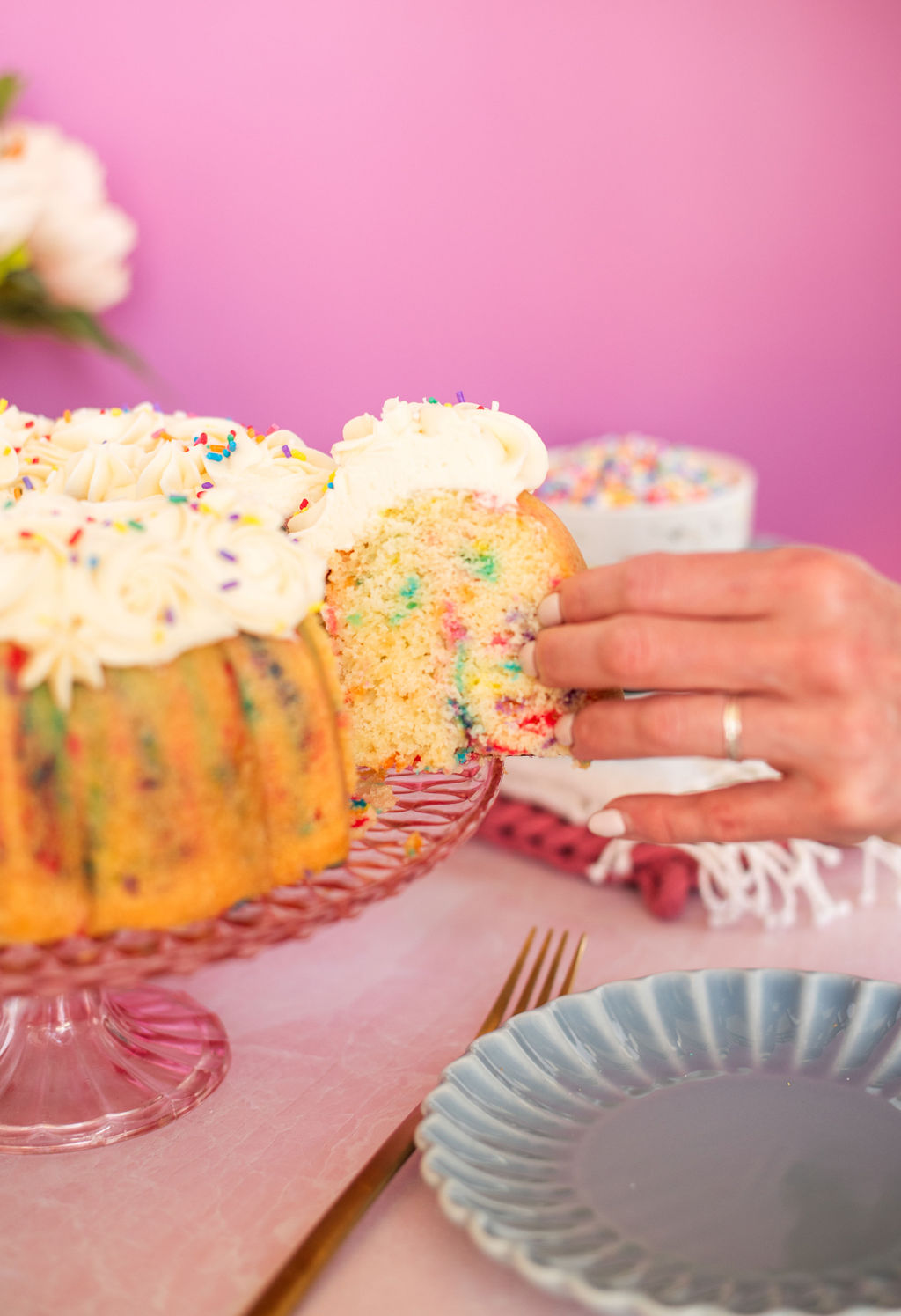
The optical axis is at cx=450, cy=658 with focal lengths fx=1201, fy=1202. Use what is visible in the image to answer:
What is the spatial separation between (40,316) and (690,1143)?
1711 millimetres

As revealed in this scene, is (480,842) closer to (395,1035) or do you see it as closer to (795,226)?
(395,1035)

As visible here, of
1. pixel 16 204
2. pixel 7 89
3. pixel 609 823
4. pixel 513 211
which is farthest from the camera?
pixel 513 211

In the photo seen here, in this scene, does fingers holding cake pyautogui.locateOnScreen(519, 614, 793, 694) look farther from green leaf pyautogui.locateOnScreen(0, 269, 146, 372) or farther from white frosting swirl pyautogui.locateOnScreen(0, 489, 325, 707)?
green leaf pyautogui.locateOnScreen(0, 269, 146, 372)

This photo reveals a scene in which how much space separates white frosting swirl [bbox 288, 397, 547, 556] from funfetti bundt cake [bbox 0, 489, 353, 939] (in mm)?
209

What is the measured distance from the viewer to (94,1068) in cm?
106

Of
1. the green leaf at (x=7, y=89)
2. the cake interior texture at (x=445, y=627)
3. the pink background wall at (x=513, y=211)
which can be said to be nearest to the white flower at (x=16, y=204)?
the green leaf at (x=7, y=89)

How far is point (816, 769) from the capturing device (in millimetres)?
875

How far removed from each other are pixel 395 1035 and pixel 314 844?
11.4 inches

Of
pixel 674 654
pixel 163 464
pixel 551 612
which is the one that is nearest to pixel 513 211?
pixel 163 464

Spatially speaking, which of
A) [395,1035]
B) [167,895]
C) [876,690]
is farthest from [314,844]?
[876,690]

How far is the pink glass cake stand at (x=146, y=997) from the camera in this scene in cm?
84

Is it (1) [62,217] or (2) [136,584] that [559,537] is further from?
(1) [62,217]

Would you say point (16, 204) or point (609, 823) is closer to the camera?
point (609, 823)

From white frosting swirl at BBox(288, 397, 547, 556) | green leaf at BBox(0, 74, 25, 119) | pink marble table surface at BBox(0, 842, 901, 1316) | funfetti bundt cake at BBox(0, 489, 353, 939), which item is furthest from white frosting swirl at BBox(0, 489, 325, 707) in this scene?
green leaf at BBox(0, 74, 25, 119)
